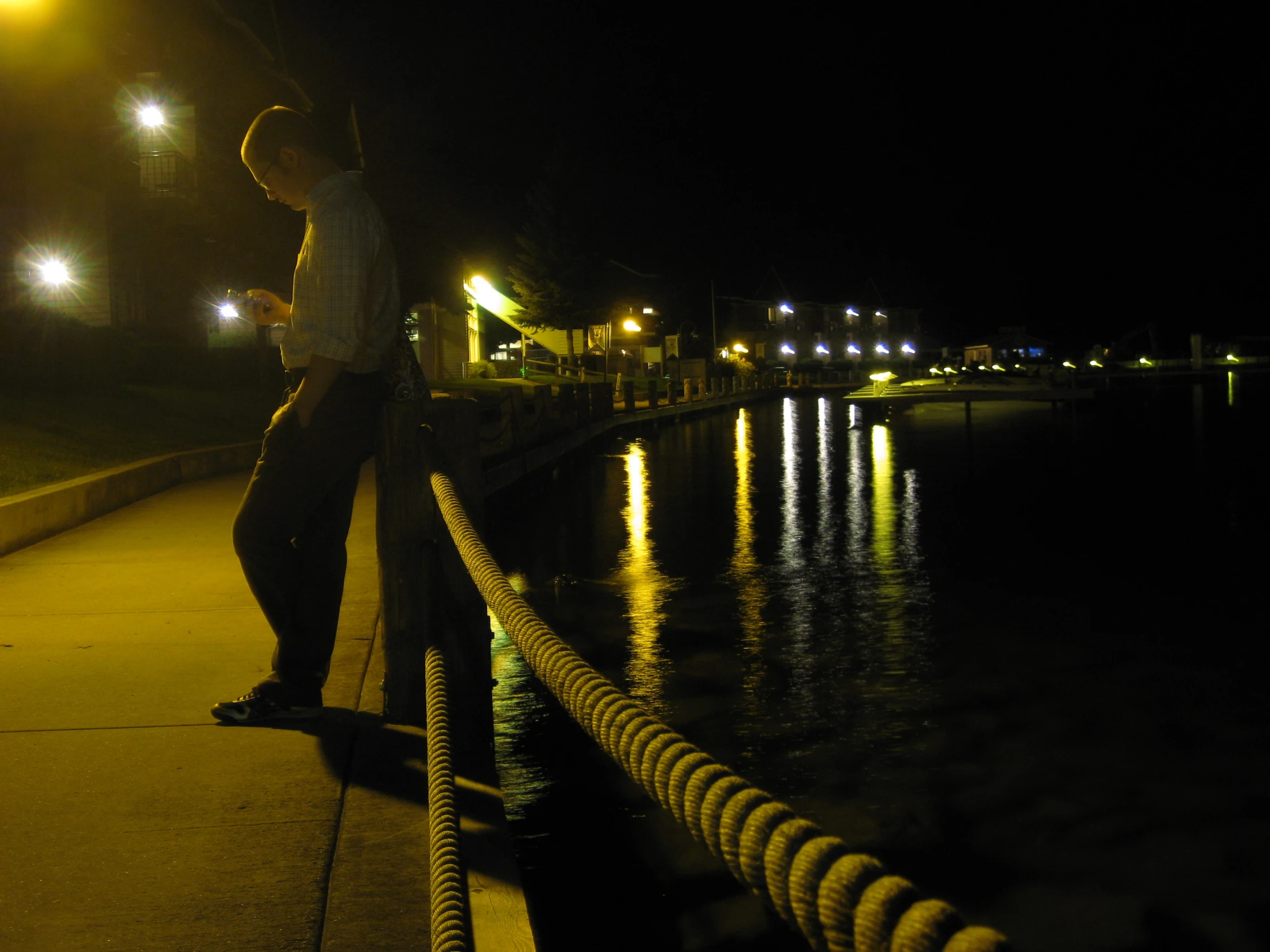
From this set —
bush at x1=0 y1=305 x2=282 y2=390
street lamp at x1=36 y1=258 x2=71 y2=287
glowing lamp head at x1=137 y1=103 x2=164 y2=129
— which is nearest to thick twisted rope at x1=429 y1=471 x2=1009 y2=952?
bush at x1=0 y1=305 x2=282 y2=390

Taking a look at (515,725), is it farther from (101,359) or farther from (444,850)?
(101,359)

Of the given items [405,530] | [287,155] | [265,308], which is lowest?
[405,530]

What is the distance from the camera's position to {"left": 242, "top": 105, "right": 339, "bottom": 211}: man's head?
427 cm

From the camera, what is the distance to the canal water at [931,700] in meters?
4.11

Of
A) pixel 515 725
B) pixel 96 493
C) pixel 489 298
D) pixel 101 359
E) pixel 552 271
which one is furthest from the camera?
pixel 552 271

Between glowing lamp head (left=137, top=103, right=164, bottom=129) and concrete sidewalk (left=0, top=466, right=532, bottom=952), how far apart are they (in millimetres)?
21744

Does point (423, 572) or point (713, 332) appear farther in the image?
point (713, 332)

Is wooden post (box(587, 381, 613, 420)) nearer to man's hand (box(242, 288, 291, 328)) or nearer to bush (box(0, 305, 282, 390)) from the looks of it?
bush (box(0, 305, 282, 390))

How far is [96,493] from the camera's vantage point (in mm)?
10328

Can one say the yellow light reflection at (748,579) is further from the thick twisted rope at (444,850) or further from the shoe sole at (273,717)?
the thick twisted rope at (444,850)

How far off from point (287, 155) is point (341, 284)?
1.83ft

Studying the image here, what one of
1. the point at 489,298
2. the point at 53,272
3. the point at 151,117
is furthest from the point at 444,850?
the point at 489,298

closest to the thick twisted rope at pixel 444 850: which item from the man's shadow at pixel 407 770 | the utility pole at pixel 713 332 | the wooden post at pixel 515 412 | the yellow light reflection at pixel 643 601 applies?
the man's shadow at pixel 407 770

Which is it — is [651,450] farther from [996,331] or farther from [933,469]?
[996,331]
